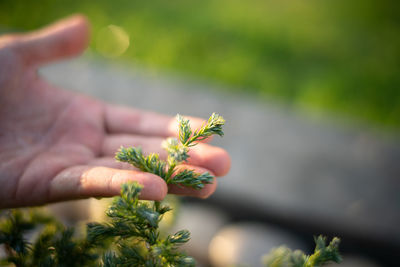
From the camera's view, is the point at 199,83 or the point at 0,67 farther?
the point at 199,83

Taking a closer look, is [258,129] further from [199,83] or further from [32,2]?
[32,2]

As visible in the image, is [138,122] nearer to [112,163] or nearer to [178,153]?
[112,163]

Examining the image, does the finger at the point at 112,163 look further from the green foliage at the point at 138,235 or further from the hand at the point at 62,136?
the green foliage at the point at 138,235

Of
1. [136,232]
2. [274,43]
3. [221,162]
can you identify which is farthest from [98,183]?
[274,43]

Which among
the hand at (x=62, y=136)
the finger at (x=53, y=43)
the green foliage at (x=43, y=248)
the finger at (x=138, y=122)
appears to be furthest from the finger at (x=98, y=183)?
the finger at (x=53, y=43)

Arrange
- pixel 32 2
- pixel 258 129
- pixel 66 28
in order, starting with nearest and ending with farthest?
pixel 66 28 < pixel 258 129 < pixel 32 2

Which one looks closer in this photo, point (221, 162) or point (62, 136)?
point (221, 162)

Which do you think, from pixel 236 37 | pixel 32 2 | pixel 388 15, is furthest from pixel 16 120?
pixel 388 15
